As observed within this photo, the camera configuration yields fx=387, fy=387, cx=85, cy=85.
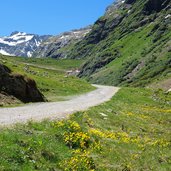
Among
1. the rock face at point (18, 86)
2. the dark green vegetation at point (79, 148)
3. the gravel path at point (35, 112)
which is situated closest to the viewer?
the dark green vegetation at point (79, 148)

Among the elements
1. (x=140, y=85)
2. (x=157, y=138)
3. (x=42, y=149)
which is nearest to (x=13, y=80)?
(x=157, y=138)

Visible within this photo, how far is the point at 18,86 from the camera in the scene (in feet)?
160

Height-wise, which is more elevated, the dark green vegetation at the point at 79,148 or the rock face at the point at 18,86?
the rock face at the point at 18,86

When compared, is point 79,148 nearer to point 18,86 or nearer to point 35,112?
point 35,112

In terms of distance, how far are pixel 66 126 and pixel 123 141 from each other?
494 cm

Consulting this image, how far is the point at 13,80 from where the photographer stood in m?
48.6

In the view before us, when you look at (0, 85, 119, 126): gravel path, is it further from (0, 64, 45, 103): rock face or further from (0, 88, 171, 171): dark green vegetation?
(0, 64, 45, 103): rock face

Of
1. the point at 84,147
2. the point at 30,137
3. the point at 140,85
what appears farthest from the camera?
the point at 140,85

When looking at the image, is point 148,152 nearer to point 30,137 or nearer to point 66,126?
point 66,126

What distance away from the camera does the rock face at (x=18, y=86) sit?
1870 inches

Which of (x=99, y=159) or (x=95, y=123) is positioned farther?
(x=95, y=123)

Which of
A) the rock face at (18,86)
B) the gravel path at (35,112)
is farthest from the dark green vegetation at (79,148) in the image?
the rock face at (18,86)

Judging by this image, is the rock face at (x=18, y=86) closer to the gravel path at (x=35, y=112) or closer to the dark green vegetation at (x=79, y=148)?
the gravel path at (x=35, y=112)

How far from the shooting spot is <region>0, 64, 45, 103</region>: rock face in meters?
47.5
